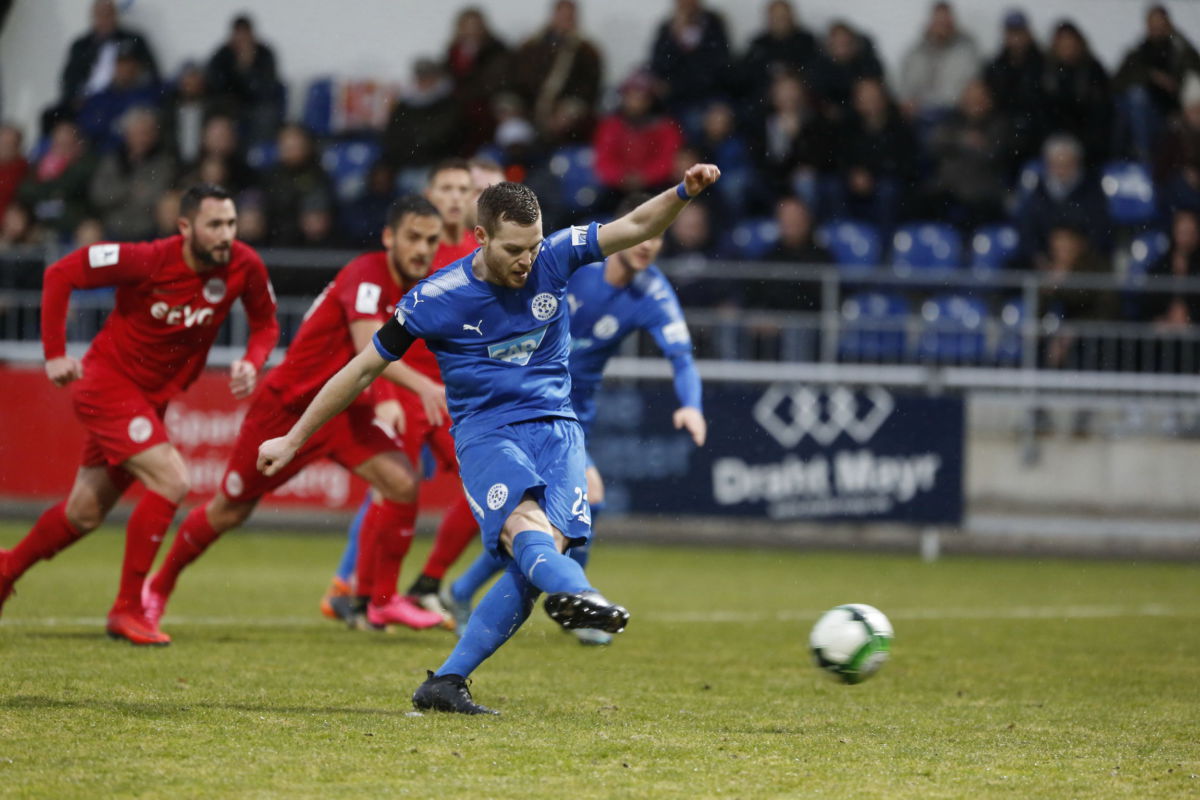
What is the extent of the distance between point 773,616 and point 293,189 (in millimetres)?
8085

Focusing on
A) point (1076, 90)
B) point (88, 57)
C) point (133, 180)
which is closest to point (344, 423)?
point (133, 180)

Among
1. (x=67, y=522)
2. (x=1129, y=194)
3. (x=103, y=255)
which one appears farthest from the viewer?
(x=1129, y=194)

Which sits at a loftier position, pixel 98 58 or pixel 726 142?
pixel 98 58

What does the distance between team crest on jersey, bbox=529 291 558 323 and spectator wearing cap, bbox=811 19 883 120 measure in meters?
10.6

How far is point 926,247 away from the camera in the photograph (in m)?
15.3

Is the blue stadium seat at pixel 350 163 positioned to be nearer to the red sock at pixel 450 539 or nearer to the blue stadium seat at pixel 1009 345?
the blue stadium seat at pixel 1009 345

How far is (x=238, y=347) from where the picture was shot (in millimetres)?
14672

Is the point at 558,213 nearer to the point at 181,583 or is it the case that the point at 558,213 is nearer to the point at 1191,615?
the point at 181,583

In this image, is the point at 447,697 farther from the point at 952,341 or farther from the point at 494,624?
the point at 952,341

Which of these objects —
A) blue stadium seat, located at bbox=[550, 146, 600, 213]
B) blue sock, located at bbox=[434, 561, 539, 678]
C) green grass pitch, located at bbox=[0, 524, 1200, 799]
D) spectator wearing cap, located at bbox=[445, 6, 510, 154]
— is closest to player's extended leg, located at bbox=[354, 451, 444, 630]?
green grass pitch, located at bbox=[0, 524, 1200, 799]

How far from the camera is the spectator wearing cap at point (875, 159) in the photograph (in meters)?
15.5

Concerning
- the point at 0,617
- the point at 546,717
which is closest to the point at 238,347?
the point at 0,617

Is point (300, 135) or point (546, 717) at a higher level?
point (300, 135)

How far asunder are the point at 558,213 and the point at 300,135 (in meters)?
2.75
